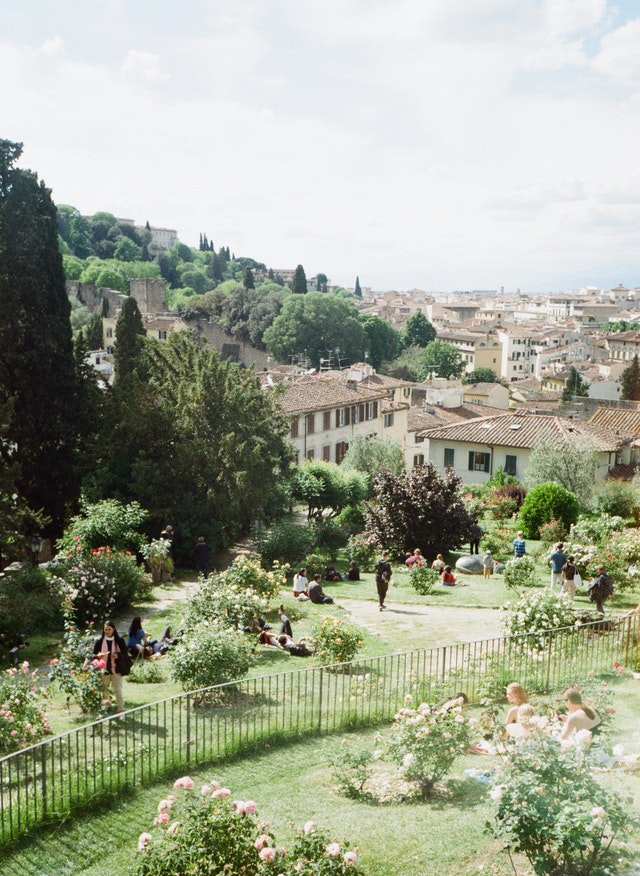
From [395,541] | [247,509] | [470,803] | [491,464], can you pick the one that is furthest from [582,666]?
[491,464]

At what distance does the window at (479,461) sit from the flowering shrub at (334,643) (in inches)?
1092

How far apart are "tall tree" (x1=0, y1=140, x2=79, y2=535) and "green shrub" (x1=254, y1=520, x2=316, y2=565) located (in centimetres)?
651

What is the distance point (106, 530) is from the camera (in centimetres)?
2153

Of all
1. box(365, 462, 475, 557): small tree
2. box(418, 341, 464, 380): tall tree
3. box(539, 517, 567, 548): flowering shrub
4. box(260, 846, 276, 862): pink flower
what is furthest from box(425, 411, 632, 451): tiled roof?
box(418, 341, 464, 380): tall tree

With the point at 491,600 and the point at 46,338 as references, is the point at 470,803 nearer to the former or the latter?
the point at 491,600

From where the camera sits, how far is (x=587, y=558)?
21.0m

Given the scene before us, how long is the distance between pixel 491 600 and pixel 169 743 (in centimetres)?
1226

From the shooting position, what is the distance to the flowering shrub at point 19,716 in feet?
33.1

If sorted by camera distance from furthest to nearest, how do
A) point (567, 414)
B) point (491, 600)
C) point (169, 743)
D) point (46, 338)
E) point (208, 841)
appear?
point (567, 414) → point (46, 338) → point (491, 600) → point (169, 743) → point (208, 841)

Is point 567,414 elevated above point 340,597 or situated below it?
above

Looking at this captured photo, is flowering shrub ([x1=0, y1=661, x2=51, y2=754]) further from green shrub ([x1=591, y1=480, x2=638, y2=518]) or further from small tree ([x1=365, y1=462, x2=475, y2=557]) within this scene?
green shrub ([x1=591, y1=480, x2=638, y2=518])

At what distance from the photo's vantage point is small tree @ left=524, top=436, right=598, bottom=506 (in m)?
35.1

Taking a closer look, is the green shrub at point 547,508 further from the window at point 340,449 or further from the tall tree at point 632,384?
the tall tree at point 632,384

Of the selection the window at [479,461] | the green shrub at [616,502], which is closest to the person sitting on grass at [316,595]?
the green shrub at [616,502]
